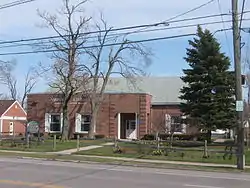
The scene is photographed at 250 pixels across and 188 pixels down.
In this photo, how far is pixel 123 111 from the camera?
49469 mm

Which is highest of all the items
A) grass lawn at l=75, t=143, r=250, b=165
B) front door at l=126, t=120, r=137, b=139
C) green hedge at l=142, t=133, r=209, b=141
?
front door at l=126, t=120, r=137, b=139

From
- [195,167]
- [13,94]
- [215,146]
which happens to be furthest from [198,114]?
[13,94]

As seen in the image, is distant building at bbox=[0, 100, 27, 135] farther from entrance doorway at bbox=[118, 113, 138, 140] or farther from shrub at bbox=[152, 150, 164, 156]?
shrub at bbox=[152, 150, 164, 156]

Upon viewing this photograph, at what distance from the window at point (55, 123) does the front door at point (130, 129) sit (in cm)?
749

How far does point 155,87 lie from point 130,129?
6744 mm

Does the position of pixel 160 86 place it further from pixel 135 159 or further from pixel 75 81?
pixel 135 159

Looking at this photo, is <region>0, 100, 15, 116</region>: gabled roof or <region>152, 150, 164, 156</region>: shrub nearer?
<region>152, 150, 164, 156</region>: shrub

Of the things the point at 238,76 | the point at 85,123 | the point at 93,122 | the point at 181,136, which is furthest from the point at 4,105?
the point at 238,76

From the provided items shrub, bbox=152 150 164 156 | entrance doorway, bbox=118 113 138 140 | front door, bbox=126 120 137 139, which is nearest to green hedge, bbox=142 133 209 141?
front door, bbox=126 120 137 139

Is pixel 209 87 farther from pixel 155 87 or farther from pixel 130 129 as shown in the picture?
pixel 155 87

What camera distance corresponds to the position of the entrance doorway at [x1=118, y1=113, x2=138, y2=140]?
5044cm

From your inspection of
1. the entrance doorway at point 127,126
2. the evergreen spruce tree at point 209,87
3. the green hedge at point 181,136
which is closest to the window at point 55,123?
the entrance doorway at point 127,126

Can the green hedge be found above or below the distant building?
below

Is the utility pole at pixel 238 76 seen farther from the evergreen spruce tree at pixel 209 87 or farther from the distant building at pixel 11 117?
the distant building at pixel 11 117
